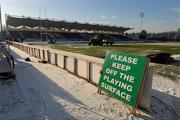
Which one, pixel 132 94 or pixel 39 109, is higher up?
pixel 132 94

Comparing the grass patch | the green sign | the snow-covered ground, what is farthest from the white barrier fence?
the grass patch

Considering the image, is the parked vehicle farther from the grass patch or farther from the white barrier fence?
the grass patch

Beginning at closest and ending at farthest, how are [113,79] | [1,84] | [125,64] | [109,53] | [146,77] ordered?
[146,77] → [125,64] → [113,79] → [109,53] → [1,84]

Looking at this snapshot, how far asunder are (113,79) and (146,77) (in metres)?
1.36

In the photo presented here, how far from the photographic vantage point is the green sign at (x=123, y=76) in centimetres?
632

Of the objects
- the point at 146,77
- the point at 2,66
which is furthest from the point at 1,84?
the point at 146,77

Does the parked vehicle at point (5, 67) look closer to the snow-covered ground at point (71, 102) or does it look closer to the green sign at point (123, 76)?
the snow-covered ground at point (71, 102)

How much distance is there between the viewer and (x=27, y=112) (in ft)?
21.1

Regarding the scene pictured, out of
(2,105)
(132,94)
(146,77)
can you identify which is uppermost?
(146,77)

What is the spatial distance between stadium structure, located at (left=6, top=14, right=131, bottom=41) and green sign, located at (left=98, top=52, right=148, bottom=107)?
251 ft

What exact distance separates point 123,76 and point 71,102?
74.0 inches

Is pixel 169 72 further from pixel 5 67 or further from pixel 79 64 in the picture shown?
pixel 5 67

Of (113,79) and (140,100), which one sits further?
(113,79)

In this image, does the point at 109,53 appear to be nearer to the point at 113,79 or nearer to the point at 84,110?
the point at 113,79
